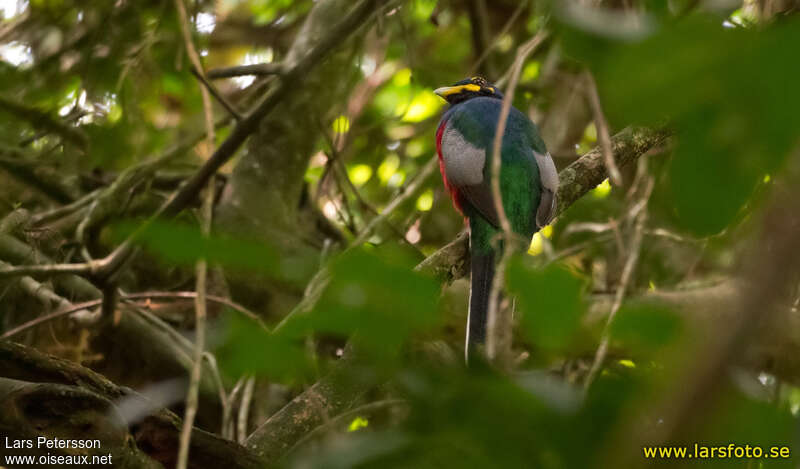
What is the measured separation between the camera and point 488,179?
400 cm

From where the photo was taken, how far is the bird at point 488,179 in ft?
12.0

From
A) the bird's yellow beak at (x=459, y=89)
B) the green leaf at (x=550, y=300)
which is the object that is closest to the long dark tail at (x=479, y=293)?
the bird's yellow beak at (x=459, y=89)

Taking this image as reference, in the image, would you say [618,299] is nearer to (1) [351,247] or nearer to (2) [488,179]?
(1) [351,247]

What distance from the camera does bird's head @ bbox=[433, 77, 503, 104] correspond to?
16.7 feet

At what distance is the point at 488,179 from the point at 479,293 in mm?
813

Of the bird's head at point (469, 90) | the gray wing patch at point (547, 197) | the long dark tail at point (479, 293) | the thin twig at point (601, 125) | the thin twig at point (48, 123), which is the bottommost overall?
the thin twig at point (601, 125)

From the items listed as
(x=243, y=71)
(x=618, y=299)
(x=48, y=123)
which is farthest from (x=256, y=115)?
(x=48, y=123)

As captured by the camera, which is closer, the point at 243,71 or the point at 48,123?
the point at 243,71

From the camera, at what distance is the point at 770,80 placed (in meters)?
0.74

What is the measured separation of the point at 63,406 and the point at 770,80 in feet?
6.02

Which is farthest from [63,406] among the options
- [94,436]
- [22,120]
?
[22,120]

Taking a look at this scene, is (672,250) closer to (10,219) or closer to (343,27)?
(343,27)

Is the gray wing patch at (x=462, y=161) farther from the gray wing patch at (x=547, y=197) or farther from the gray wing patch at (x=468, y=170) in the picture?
the gray wing patch at (x=547, y=197)

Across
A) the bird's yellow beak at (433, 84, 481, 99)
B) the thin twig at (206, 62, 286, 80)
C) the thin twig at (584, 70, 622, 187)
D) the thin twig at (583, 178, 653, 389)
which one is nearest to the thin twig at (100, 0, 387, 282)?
the thin twig at (206, 62, 286, 80)
